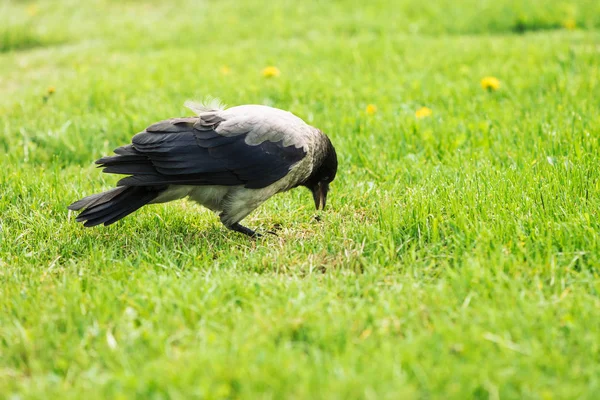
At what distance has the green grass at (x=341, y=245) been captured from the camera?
2.47 meters

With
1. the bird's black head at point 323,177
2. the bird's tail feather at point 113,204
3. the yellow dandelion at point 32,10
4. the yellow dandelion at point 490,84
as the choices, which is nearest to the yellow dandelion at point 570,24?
the yellow dandelion at point 490,84

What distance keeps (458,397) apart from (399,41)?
6067 millimetres

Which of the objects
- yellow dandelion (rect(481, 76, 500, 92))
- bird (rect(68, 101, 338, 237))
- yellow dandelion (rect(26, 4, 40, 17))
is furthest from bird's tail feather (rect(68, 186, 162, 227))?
yellow dandelion (rect(26, 4, 40, 17))

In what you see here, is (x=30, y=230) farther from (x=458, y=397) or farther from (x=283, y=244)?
(x=458, y=397)

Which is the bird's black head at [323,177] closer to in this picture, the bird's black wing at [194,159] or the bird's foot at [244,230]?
the bird's black wing at [194,159]

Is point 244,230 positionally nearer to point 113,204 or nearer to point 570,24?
point 113,204

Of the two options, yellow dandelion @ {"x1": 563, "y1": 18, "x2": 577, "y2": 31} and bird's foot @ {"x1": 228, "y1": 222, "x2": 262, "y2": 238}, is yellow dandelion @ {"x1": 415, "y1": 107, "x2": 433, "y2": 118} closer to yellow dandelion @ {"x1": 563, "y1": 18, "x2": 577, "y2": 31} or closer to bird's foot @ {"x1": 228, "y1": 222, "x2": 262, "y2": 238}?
bird's foot @ {"x1": 228, "y1": 222, "x2": 262, "y2": 238}

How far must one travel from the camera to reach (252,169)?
3.90 meters

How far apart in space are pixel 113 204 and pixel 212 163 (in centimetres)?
61

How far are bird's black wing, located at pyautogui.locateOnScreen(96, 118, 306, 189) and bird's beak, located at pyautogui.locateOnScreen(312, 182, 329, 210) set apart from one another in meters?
0.39

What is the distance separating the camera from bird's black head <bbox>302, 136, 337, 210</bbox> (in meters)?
4.24

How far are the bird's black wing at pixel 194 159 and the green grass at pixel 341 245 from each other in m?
0.36

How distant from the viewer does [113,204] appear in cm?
385

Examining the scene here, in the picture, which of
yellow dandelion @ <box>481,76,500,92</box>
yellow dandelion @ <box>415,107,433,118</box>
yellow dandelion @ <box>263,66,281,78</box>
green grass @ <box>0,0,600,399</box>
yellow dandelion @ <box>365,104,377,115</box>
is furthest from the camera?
yellow dandelion @ <box>263,66,281,78</box>
